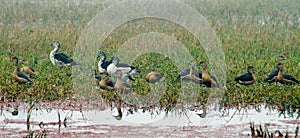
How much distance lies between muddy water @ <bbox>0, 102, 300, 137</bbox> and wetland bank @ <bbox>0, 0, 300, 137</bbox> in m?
0.03

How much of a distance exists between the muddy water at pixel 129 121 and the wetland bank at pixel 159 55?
0.03 metres

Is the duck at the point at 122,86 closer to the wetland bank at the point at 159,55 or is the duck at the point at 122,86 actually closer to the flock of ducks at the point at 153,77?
the flock of ducks at the point at 153,77

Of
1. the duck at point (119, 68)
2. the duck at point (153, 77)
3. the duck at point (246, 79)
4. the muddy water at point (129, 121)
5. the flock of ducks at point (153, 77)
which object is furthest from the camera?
the duck at point (119, 68)

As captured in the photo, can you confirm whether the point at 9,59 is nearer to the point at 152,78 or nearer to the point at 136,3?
the point at 152,78

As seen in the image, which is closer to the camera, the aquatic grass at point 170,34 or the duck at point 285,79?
the aquatic grass at point 170,34

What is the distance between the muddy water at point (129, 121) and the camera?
720 centimetres

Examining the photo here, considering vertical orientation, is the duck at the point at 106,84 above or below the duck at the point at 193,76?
below

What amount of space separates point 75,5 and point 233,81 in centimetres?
950

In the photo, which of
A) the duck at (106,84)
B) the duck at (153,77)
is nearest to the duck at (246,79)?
the duck at (153,77)

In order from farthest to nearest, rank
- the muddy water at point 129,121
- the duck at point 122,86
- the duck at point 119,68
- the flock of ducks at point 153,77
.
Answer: the duck at point 119,68 → the flock of ducks at point 153,77 → the duck at point 122,86 → the muddy water at point 129,121

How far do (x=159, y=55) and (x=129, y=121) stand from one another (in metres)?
3.39

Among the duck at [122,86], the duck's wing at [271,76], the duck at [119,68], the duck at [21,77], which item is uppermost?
the duck at [119,68]

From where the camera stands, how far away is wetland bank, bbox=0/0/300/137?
8328 millimetres

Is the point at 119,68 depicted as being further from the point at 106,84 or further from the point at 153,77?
the point at 106,84
